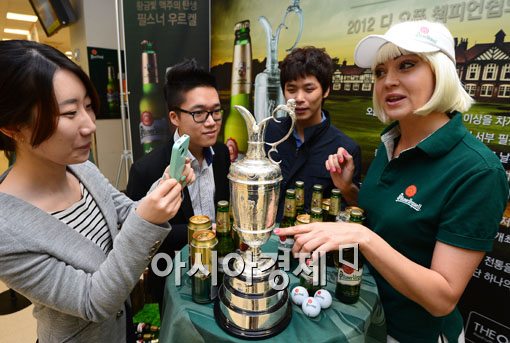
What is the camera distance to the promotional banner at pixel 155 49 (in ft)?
10.8

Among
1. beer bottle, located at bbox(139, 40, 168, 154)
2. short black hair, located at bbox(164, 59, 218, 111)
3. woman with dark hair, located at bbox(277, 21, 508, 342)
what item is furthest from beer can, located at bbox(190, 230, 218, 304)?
beer bottle, located at bbox(139, 40, 168, 154)

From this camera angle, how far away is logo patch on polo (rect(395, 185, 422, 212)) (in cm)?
93

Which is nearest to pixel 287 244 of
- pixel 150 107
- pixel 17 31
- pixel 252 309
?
pixel 252 309

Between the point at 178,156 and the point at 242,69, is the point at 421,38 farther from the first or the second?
the point at 242,69

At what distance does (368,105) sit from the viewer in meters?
2.25

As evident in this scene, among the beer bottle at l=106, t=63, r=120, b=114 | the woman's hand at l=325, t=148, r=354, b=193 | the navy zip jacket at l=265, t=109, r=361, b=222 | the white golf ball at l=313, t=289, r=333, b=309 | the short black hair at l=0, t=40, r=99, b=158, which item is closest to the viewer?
the short black hair at l=0, t=40, r=99, b=158

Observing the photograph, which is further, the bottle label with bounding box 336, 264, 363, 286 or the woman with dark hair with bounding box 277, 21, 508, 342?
the bottle label with bounding box 336, 264, 363, 286

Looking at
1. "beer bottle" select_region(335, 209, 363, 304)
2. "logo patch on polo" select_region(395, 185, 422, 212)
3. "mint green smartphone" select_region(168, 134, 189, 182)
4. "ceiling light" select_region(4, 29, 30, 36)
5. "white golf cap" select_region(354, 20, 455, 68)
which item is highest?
"ceiling light" select_region(4, 29, 30, 36)

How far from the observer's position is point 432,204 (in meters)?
0.89

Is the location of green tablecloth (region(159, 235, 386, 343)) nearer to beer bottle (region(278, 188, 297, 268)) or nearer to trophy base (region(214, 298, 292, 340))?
trophy base (region(214, 298, 292, 340))

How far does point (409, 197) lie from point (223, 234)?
648mm

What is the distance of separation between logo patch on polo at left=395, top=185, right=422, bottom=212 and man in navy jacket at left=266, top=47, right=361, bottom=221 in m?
0.69

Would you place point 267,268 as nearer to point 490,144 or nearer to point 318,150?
point 318,150

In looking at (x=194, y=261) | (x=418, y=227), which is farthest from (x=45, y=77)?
(x=418, y=227)
